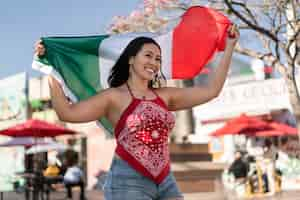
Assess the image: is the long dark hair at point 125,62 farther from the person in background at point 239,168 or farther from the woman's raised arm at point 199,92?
the person in background at point 239,168

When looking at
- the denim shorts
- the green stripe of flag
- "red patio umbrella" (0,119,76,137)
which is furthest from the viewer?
"red patio umbrella" (0,119,76,137)

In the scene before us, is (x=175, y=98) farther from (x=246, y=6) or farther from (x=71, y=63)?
(x=246, y=6)

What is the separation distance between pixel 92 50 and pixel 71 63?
19 centimetres

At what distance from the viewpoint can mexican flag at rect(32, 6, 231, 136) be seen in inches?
153

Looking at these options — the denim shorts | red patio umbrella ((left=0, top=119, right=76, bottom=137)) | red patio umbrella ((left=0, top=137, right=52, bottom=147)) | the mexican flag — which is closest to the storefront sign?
red patio umbrella ((left=0, top=137, right=52, bottom=147))

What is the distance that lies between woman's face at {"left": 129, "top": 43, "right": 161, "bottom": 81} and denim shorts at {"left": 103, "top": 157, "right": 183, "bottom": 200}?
0.53 meters

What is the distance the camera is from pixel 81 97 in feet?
12.9

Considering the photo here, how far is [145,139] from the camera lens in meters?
3.01

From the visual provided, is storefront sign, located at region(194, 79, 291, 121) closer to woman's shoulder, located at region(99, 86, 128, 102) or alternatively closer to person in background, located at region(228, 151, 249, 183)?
person in background, located at region(228, 151, 249, 183)

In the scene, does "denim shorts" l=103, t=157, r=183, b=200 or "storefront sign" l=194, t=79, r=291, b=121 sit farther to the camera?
"storefront sign" l=194, t=79, r=291, b=121

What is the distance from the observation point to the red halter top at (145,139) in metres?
2.99

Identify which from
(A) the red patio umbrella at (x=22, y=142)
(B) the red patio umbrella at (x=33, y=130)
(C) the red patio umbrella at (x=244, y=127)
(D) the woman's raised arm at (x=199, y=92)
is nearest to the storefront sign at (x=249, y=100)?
(C) the red patio umbrella at (x=244, y=127)

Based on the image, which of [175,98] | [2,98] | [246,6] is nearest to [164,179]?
[175,98]

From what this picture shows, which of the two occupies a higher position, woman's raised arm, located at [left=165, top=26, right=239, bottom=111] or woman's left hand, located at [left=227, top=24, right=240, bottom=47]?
woman's left hand, located at [left=227, top=24, right=240, bottom=47]
